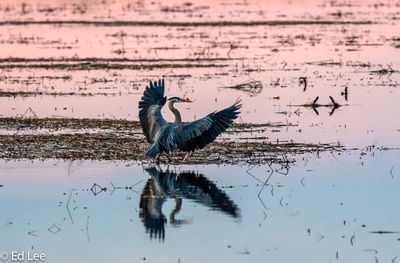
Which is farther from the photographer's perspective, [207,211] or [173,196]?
[173,196]

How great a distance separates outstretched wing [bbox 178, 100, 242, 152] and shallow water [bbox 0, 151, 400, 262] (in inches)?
17.2

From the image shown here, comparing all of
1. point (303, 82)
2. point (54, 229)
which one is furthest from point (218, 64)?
point (54, 229)

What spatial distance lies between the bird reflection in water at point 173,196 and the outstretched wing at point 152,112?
0.68 meters

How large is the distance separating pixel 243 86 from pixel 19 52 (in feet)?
29.3

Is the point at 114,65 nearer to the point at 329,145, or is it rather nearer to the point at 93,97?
the point at 93,97

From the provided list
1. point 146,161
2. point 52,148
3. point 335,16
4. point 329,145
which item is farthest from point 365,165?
point 335,16

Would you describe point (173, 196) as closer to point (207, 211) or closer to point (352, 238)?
point (207, 211)

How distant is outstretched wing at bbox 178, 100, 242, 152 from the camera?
1435 centimetres

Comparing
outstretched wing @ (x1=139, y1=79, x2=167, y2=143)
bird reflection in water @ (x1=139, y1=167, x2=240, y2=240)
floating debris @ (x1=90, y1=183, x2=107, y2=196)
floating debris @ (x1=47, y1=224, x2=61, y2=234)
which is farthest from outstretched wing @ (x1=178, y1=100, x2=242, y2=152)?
floating debris @ (x1=47, y1=224, x2=61, y2=234)

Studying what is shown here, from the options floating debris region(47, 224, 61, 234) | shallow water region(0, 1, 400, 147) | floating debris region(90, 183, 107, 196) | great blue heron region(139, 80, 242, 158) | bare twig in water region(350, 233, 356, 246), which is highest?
great blue heron region(139, 80, 242, 158)

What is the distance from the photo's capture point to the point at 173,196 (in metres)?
12.5

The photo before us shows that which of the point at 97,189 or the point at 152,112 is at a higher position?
the point at 152,112

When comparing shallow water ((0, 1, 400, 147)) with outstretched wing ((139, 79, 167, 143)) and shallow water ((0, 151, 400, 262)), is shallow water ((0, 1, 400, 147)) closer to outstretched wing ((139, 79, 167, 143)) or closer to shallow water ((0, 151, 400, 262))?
outstretched wing ((139, 79, 167, 143))

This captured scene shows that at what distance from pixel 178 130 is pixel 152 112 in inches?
26.3
